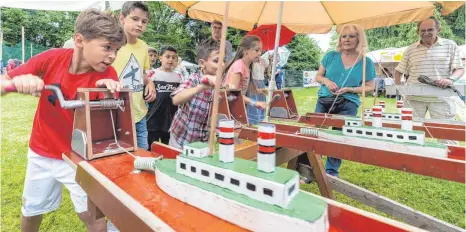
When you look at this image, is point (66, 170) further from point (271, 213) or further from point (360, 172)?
point (360, 172)

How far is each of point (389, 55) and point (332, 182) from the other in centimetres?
1340

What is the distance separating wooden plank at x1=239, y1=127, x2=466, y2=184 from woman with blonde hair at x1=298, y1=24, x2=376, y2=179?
130cm

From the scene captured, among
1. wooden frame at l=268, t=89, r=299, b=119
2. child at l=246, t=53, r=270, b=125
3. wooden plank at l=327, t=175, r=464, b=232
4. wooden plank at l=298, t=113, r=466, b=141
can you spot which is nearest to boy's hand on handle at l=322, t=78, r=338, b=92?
wooden plank at l=298, t=113, r=466, b=141

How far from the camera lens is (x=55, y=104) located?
68.2 inches

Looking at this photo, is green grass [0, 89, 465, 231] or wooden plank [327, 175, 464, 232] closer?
wooden plank [327, 175, 464, 232]

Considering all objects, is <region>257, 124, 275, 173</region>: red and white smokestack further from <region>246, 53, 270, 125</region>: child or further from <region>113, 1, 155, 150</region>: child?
<region>246, 53, 270, 125</region>: child

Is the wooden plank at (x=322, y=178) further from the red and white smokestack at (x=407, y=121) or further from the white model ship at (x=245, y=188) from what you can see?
the white model ship at (x=245, y=188)

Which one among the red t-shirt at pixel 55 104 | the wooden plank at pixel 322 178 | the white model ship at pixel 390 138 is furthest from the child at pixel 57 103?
the wooden plank at pixel 322 178

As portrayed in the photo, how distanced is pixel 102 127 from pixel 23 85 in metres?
0.49

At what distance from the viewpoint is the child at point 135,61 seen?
261cm

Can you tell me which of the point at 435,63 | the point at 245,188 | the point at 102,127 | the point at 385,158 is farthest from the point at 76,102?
the point at 435,63

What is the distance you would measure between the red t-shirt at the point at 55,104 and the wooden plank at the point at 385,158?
144 cm

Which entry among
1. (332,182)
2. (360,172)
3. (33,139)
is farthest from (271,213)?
(360,172)

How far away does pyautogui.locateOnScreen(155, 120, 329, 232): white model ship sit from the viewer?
34.2 inches
